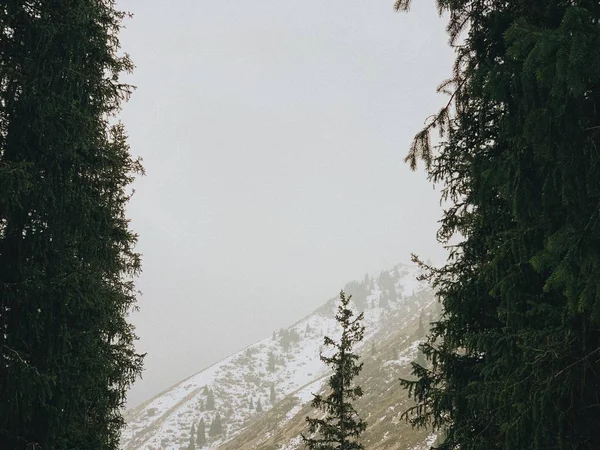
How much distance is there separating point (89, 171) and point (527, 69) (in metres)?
6.09

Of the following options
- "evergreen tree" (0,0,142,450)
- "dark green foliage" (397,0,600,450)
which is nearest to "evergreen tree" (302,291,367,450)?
"dark green foliage" (397,0,600,450)

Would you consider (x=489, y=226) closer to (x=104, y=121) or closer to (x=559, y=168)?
(x=559, y=168)

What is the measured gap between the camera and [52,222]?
5.80 metres

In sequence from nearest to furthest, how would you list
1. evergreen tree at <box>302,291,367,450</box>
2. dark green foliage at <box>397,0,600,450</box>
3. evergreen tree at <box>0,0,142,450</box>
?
dark green foliage at <box>397,0,600,450</box> < evergreen tree at <box>0,0,142,450</box> < evergreen tree at <box>302,291,367,450</box>

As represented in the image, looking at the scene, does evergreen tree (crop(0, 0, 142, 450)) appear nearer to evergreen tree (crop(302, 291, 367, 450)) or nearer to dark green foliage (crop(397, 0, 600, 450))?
dark green foliage (crop(397, 0, 600, 450))

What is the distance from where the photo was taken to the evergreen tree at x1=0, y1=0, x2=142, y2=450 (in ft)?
17.4

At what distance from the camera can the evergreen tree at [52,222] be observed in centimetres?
531

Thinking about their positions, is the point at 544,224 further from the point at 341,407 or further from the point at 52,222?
the point at 341,407

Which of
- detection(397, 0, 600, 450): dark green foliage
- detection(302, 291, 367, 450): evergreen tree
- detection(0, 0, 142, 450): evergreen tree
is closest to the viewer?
detection(397, 0, 600, 450): dark green foliage

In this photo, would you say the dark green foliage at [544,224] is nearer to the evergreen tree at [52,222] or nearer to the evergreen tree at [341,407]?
the evergreen tree at [52,222]

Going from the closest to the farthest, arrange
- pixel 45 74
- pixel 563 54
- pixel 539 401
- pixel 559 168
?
1. pixel 563 54
2. pixel 559 168
3. pixel 539 401
4. pixel 45 74

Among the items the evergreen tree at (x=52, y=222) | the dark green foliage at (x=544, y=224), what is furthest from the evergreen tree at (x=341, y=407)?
the evergreen tree at (x=52, y=222)

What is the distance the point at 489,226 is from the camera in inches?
261

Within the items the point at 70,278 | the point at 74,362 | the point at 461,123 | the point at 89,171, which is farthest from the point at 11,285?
the point at 461,123
